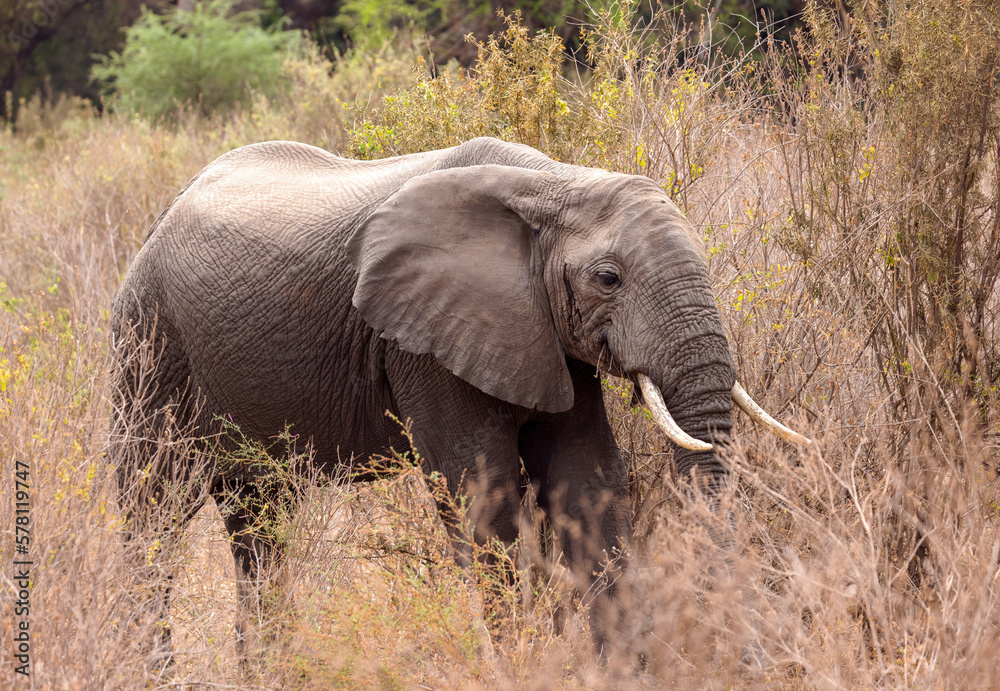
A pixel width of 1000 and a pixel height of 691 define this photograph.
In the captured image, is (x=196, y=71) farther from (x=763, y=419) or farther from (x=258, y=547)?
(x=763, y=419)

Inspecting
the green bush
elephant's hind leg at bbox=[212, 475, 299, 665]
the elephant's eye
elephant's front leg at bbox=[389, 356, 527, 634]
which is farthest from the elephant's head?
the green bush

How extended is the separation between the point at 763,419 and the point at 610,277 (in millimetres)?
727

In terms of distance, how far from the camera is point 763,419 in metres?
3.77

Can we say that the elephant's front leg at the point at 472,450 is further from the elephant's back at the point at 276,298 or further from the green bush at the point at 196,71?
the green bush at the point at 196,71

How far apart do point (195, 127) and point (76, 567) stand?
11.4 m

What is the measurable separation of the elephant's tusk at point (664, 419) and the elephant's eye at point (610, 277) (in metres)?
0.34

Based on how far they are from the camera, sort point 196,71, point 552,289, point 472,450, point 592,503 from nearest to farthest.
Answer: point 552,289 → point 472,450 → point 592,503 → point 196,71

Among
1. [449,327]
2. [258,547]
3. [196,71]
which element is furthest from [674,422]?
[196,71]

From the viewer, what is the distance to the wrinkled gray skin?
3.78m

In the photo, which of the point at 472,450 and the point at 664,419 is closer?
the point at 664,419

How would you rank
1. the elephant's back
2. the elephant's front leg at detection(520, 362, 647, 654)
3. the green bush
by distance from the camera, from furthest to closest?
the green bush, the elephant's back, the elephant's front leg at detection(520, 362, 647, 654)

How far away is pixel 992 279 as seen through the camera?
4.41 m

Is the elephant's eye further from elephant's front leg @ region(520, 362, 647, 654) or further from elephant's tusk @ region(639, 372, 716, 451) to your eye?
elephant's front leg @ region(520, 362, 647, 654)

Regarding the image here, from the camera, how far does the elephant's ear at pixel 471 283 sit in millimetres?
3941
